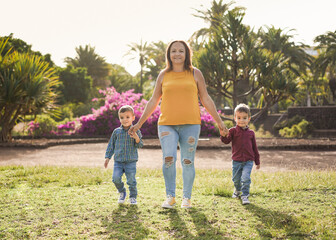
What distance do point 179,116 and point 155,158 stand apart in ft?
18.4

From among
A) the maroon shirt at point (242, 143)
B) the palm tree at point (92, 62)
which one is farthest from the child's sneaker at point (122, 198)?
the palm tree at point (92, 62)

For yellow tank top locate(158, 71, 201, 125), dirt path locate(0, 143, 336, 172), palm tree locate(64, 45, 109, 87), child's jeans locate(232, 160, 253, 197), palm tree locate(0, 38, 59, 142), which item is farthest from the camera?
palm tree locate(64, 45, 109, 87)

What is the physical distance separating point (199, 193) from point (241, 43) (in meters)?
12.6

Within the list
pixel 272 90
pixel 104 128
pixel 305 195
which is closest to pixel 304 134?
pixel 272 90

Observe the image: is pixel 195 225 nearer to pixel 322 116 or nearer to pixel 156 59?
pixel 322 116

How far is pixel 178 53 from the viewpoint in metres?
3.83

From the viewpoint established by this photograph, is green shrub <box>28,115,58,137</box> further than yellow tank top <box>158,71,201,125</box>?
Yes

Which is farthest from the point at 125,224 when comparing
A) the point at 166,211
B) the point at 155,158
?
the point at 155,158

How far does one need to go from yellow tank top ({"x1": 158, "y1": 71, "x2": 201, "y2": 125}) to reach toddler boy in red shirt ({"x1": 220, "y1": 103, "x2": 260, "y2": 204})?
2.02ft

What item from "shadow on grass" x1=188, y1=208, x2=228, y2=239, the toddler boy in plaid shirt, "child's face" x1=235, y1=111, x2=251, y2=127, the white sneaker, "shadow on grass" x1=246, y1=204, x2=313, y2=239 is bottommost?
"shadow on grass" x1=246, y1=204, x2=313, y2=239

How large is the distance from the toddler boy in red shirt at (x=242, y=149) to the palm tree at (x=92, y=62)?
48264mm

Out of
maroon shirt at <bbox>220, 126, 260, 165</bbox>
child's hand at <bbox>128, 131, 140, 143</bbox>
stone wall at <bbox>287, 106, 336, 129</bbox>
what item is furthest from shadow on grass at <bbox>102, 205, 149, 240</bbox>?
stone wall at <bbox>287, 106, 336, 129</bbox>

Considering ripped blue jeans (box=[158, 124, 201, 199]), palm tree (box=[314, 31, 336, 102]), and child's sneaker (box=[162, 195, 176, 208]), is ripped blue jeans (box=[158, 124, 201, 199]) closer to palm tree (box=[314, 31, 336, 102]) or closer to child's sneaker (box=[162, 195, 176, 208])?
child's sneaker (box=[162, 195, 176, 208])

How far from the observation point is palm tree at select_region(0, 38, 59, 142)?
11.8 meters
